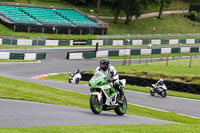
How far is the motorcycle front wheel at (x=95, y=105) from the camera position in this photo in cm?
1273

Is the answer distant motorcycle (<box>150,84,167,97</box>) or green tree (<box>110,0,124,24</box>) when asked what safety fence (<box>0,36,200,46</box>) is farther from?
distant motorcycle (<box>150,84,167,97</box>)

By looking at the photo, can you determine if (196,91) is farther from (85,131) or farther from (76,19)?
(76,19)

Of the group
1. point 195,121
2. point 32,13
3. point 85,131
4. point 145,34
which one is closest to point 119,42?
point 145,34

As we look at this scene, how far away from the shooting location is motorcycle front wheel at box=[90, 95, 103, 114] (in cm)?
1273

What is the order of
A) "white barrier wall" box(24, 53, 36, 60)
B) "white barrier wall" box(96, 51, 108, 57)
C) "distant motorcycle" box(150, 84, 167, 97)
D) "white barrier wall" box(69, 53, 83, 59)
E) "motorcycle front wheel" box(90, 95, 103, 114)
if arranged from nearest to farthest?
"motorcycle front wheel" box(90, 95, 103, 114)
"distant motorcycle" box(150, 84, 167, 97)
"white barrier wall" box(24, 53, 36, 60)
"white barrier wall" box(69, 53, 83, 59)
"white barrier wall" box(96, 51, 108, 57)

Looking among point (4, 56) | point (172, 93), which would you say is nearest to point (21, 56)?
point (4, 56)

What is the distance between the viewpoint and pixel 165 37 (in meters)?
73.1

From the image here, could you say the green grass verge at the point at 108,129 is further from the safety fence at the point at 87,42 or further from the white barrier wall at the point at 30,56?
the safety fence at the point at 87,42

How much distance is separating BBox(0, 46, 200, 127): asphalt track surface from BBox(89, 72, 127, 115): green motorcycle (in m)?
0.29

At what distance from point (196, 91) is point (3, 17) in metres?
41.8

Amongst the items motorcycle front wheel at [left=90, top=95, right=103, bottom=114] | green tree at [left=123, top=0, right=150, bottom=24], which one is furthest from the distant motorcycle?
green tree at [left=123, top=0, right=150, bottom=24]

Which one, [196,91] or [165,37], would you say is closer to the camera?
[196,91]

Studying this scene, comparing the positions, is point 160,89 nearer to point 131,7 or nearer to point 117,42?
point 117,42

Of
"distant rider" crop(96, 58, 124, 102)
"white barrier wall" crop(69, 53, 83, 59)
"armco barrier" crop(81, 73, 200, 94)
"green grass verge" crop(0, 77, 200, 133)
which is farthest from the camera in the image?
"white barrier wall" crop(69, 53, 83, 59)
